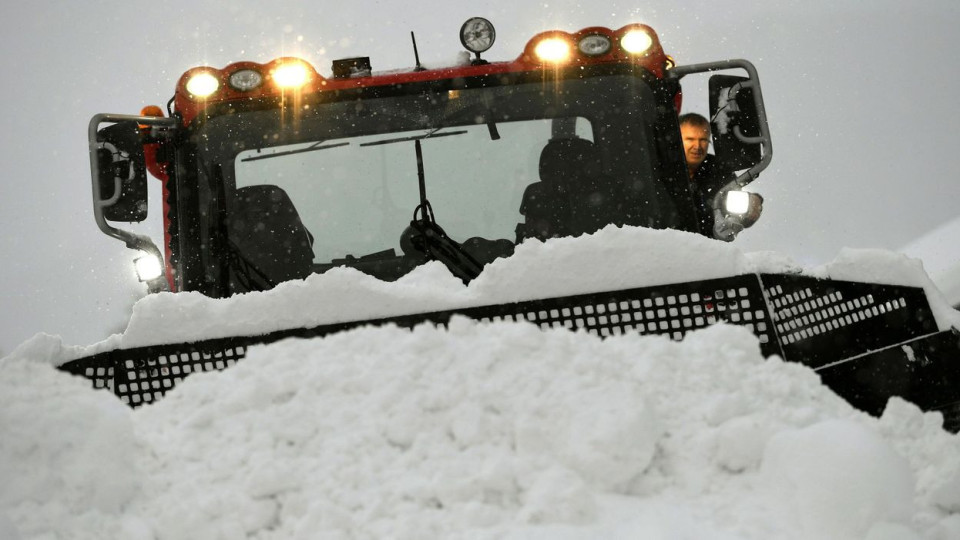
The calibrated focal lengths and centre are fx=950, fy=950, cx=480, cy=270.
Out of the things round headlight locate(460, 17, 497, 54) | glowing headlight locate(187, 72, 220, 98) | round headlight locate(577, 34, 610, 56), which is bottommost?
glowing headlight locate(187, 72, 220, 98)

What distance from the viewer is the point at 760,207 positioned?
5.43m

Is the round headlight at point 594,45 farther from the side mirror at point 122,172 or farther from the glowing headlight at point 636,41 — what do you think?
the side mirror at point 122,172

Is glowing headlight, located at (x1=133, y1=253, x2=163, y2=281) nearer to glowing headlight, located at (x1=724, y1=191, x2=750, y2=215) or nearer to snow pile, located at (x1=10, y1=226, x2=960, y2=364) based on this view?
snow pile, located at (x1=10, y1=226, x2=960, y2=364)

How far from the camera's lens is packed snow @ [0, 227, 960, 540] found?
6.27 ft

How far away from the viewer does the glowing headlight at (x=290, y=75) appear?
3949 millimetres

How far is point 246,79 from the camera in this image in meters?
3.94

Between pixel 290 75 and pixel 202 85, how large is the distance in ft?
1.19

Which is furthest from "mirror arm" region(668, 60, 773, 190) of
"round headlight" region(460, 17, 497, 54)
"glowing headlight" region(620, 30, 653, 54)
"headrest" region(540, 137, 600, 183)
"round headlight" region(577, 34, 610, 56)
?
"round headlight" region(460, 17, 497, 54)

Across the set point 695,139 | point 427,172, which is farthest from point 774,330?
point 695,139

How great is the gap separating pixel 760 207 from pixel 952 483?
3.52m

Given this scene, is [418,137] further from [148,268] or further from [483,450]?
[483,450]

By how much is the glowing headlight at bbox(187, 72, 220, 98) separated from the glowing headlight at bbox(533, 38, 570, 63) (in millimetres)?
1345

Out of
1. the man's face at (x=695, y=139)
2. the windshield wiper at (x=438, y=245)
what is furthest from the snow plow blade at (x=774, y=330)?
the man's face at (x=695, y=139)

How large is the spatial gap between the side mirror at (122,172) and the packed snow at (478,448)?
1196 millimetres
